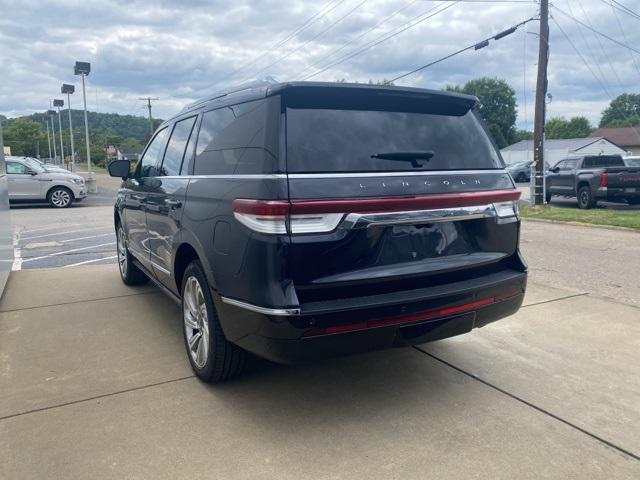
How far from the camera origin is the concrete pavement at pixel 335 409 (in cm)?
273

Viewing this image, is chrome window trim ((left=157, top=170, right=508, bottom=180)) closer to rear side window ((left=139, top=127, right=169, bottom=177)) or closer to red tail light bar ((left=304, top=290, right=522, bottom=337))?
red tail light bar ((left=304, top=290, right=522, bottom=337))

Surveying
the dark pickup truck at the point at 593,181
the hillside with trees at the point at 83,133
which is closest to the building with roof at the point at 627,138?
the dark pickup truck at the point at 593,181

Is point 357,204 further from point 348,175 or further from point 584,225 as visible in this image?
point 584,225

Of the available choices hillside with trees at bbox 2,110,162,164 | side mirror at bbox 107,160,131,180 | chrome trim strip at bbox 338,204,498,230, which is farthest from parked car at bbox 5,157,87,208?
hillside with trees at bbox 2,110,162,164

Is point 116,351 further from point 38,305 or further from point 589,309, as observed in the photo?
point 589,309

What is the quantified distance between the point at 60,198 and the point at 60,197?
36 millimetres

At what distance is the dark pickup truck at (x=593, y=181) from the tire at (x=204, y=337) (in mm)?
14653

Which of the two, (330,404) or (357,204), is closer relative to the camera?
(357,204)

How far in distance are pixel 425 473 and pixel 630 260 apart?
22.0ft

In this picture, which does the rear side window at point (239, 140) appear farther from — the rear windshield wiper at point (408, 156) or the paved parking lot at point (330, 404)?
the paved parking lot at point (330, 404)

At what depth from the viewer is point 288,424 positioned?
3.14 metres

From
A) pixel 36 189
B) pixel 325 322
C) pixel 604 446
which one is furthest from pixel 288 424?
pixel 36 189

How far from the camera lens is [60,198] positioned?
64.8 ft

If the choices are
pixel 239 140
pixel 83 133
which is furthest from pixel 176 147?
pixel 83 133
